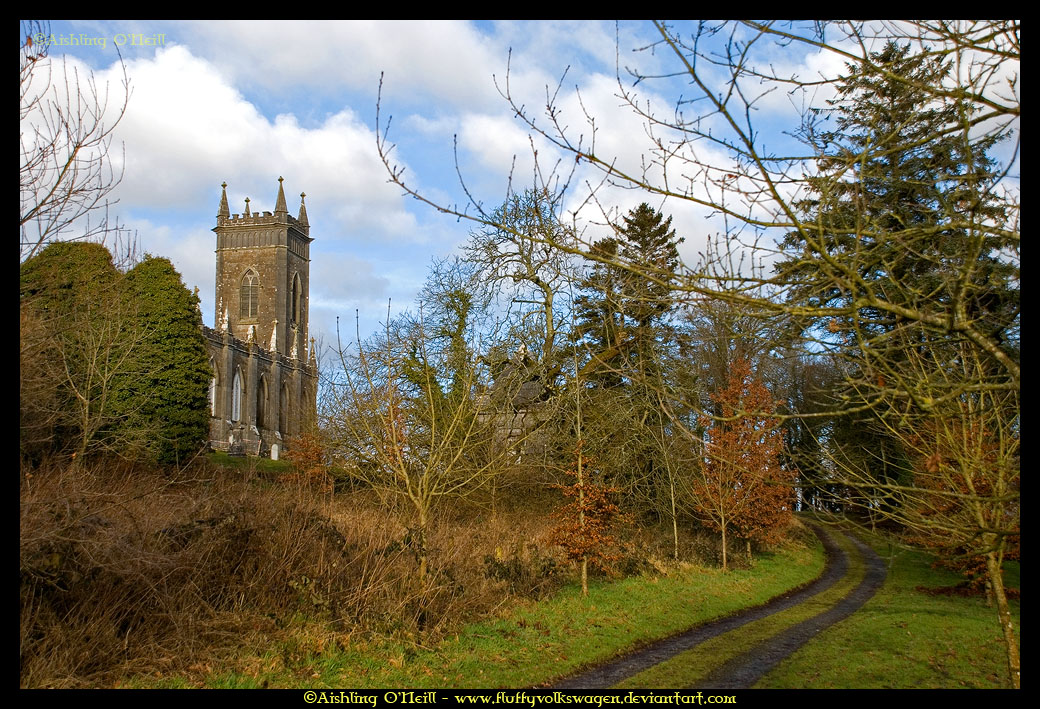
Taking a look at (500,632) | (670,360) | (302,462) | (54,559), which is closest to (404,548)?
(500,632)

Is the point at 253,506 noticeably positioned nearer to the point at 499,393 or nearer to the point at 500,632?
the point at 500,632

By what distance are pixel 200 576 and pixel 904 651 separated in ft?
33.5

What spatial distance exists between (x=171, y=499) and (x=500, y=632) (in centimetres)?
507

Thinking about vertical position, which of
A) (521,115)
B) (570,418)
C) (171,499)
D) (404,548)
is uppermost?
(521,115)

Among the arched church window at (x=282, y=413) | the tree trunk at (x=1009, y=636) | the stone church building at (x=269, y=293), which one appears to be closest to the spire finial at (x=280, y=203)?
the stone church building at (x=269, y=293)

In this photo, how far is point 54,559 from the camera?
25.3 ft

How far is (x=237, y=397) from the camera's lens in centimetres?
5147

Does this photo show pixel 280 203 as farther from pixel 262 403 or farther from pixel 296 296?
A: pixel 262 403

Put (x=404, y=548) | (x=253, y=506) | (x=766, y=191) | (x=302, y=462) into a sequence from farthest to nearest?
1. (x=302, y=462)
2. (x=404, y=548)
3. (x=253, y=506)
4. (x=766, y=191)

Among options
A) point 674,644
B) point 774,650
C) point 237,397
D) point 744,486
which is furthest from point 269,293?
point 774,650

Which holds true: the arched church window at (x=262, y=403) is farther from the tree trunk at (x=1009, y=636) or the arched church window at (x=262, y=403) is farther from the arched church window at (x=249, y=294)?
the tree trunk at (x=1009, y=636)

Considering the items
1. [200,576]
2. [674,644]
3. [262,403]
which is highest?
[262,403]

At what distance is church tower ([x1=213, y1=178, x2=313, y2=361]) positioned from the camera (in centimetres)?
6375

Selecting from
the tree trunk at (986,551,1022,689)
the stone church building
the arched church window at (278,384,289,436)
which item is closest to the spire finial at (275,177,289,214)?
the stone church building
